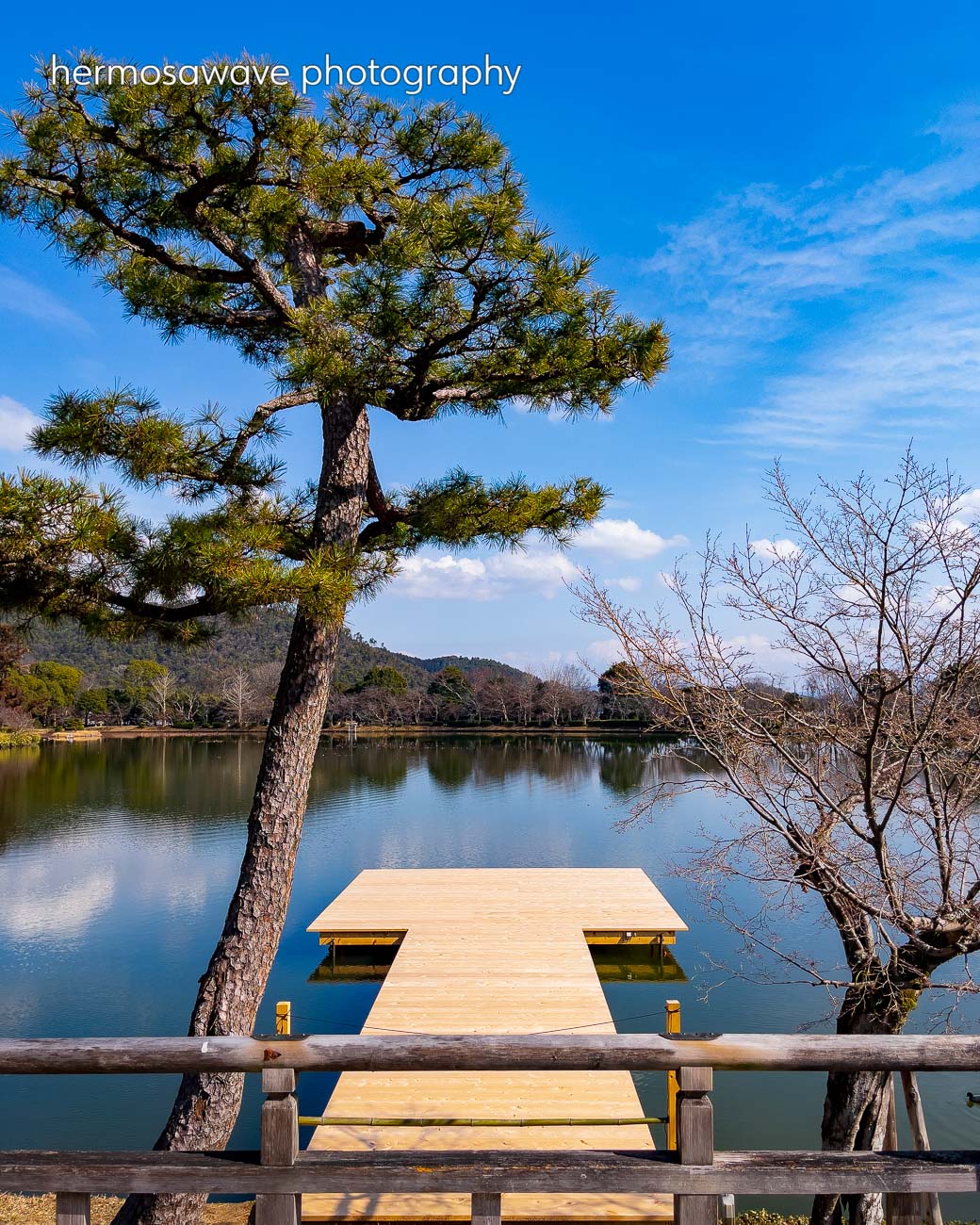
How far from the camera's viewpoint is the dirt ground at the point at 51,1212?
448 centimetres

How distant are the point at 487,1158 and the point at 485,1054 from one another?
26 centimetres

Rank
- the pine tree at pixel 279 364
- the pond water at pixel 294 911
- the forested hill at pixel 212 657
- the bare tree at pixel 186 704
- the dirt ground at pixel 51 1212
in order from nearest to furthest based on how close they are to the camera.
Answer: the pine tree at pixel 279 364 < the dirt ground at pixel 51 1212 < the pond water at pixel 294 911 < the bare tree at pixel 186 704 < the forested hill at pixel 212 657

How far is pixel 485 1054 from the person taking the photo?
74.3 inches

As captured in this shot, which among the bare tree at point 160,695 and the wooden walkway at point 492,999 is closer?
the wooden walkway at point 492,999

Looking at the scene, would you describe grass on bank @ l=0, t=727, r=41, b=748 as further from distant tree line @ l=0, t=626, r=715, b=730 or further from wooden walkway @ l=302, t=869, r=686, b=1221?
wooden walkway @ l=302, t=869, r=686, b=1221

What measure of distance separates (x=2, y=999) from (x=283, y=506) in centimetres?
675

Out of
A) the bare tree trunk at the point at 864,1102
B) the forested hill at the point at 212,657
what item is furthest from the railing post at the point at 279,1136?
the forested hill at the point at 212,657

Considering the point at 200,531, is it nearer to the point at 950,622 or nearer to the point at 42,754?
the point at 950,622

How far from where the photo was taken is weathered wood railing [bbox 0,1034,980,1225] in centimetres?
186

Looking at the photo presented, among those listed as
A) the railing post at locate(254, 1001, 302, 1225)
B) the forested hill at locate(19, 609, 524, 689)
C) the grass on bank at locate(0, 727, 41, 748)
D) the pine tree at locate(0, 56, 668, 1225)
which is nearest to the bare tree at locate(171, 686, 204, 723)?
the forested hill at locate(19, 609, 524, 689)

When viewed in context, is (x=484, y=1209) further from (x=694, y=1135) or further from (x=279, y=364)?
(x=279, y=364)

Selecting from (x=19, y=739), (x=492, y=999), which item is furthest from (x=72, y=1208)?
(x=19, y=739)

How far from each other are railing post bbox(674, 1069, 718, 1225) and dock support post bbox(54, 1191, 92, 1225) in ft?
4.50

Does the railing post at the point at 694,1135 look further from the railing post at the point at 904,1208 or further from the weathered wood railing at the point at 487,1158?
the railing post at the point at 904,1208
